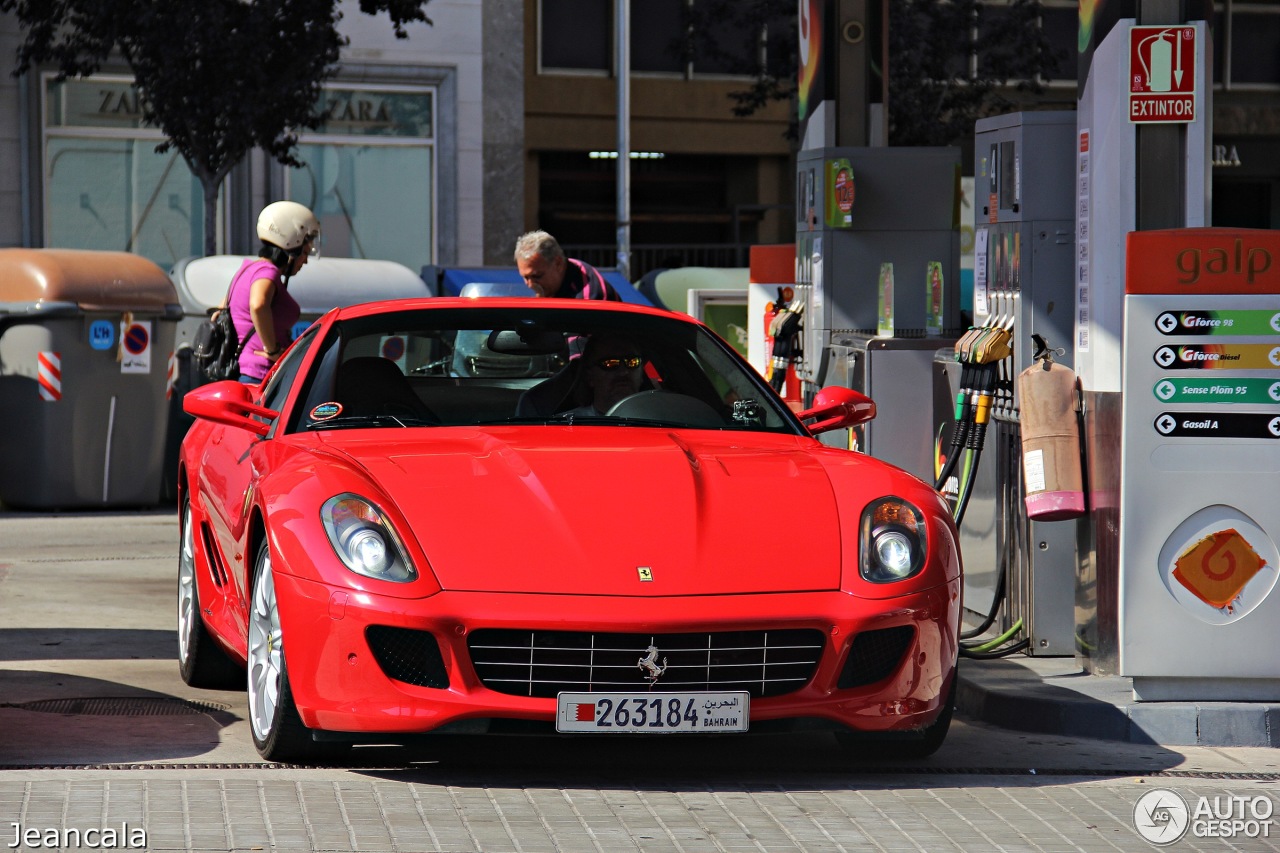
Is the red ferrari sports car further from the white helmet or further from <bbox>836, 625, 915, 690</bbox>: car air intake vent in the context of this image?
the white helmet

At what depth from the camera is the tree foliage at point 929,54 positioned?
1096 inches

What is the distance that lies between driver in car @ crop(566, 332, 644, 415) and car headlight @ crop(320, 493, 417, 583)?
1472 mm

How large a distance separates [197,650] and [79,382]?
7202 mm

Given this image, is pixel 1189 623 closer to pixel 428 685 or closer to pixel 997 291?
pixel 997 291

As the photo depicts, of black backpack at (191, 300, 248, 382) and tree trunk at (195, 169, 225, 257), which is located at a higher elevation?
tree trunk at (195, 169, 225, 257)

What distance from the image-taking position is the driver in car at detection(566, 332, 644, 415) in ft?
21.9

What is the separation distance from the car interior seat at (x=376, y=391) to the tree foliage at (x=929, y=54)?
2201cm

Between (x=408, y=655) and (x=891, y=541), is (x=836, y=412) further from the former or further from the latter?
(x=408, y=655)

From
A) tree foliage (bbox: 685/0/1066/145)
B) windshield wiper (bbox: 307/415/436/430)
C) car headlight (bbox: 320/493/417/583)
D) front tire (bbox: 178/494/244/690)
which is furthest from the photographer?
tree foliage (bbox: 685/0/1066/145)

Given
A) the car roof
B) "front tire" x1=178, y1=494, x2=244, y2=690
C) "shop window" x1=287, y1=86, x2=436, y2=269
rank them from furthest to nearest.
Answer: "shop window" x1=287, y1=86, x2=436, y2=269
"front tire" x1=178, y1=494, x2=244, y2=690
the car roof

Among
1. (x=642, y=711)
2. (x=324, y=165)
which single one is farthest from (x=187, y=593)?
(x=324, y=165)

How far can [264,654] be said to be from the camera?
5637mm

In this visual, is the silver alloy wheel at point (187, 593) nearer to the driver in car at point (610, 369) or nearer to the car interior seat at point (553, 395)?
the car interior seat at point (553, 395)

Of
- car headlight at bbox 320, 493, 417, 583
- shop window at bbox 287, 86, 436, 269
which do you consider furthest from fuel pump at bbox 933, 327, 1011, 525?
shop window at bbox 287, 86, 436, 269
